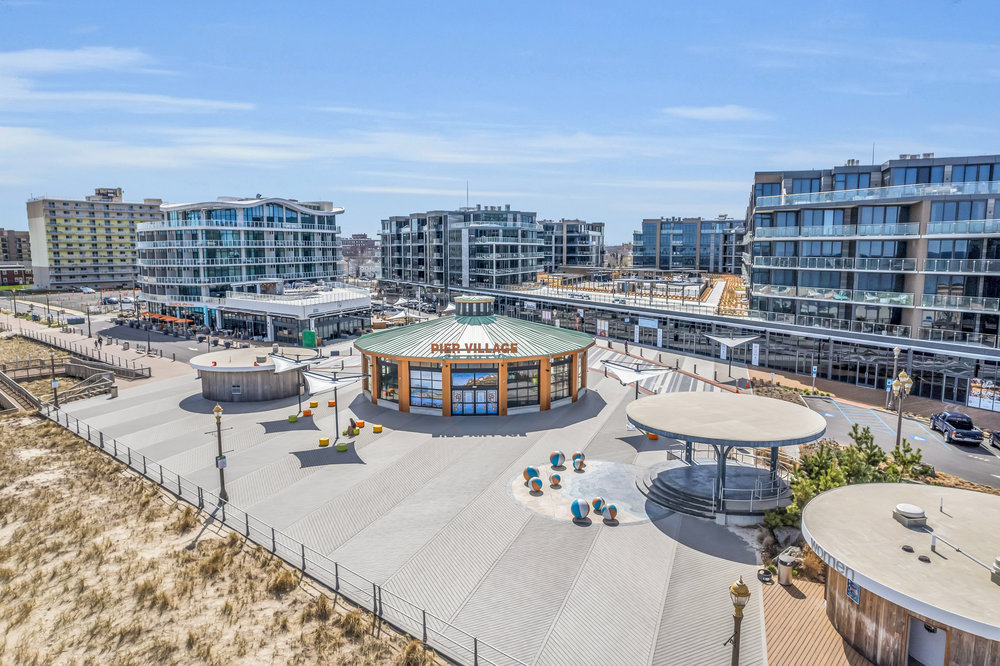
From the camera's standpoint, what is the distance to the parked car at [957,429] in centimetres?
3058

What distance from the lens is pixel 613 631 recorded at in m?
15.6

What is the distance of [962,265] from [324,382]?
41703mm

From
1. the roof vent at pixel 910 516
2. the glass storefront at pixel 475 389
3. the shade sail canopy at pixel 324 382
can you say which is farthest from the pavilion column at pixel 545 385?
the roof vent at pixel 910 516

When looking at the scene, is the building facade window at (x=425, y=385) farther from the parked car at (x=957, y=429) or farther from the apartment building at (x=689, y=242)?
the apartment building at (x=689, y=242)

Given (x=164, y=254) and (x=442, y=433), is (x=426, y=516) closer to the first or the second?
(x=442, y=433)

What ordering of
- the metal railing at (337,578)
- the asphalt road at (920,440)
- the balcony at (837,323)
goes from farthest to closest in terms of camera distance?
the balcony at (837,323), the asphalt road at (920,440), the metal railing at (337,578)

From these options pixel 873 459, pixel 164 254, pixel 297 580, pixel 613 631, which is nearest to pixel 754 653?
pixel 613 631

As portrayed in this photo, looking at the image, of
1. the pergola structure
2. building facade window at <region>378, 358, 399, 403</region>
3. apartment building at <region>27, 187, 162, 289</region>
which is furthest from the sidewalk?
apartment building at <region>27, 187, 162, 289</region>

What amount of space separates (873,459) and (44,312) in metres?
107

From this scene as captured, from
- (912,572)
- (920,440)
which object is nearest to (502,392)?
(920,440)

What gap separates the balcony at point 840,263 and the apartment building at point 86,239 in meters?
134

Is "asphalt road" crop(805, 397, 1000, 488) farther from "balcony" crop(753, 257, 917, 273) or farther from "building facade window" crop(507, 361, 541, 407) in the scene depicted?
"building facade window" crop(507, 361, 541, 407)

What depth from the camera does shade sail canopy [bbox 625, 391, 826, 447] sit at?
2131 centimetres

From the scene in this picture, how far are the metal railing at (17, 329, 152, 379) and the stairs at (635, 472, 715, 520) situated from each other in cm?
4148
